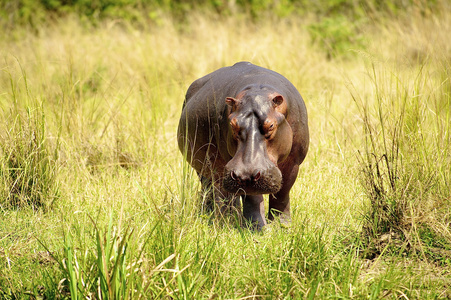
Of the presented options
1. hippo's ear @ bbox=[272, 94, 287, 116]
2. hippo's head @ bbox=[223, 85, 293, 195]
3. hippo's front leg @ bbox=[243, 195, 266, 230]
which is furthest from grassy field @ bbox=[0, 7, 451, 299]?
hippo's ear @ bbox=[272, 94, 287, 116]

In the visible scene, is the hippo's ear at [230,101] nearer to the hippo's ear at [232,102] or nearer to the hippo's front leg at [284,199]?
the hippo's ear at [232,102]

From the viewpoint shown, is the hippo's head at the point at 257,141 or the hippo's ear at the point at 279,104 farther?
the hippo's ear at the point at 279,104

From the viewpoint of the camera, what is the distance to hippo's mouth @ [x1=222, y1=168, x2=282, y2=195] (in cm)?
268

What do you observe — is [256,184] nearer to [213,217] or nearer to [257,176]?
[257,176]

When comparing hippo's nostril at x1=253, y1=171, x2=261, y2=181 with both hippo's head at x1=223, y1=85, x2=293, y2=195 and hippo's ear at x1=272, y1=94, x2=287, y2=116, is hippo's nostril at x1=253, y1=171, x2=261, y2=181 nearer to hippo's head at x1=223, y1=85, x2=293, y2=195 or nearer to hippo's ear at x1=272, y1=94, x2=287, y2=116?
hippo's head at x1=223, y1=85, x2=293, y2=195

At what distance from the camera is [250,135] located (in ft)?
9.01

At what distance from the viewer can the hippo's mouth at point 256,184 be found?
8.80ft

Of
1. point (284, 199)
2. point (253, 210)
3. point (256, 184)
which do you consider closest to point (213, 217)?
point (253, 210)

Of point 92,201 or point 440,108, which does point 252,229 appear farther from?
point 440,108

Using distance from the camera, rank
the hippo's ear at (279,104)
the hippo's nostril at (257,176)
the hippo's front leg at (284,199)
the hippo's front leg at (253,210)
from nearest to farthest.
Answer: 1. the hippo's nostril at (257,176)
2. the hippo's ear at (279,104)
3. the hippo's front leg at (284,199)
4. the hippo's front leg at (253,210)

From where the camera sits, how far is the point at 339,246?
2852mm

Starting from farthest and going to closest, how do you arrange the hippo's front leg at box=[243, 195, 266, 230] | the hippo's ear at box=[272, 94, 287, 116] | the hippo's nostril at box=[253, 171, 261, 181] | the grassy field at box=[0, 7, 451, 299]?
the hippo's front leg at box=[243, 195, 266, 230] < the hippo's ear at box=[272, 94, 287, 116] < the hippo's nostril at box=[253, 171, 261, 181] < the grassy field at box=[0, 7, 451, 299]

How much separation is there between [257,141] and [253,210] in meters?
0.79

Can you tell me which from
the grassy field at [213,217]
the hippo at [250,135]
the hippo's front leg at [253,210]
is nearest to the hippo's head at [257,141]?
the hippo at [250,135]
